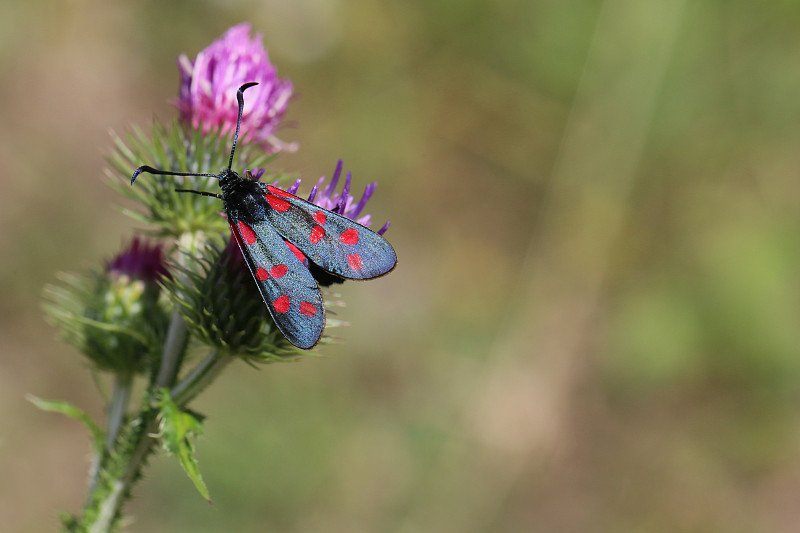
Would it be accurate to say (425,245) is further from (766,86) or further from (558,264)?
(766,86)

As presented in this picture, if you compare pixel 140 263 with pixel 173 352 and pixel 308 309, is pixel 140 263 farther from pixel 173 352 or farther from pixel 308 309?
pixel 308 309

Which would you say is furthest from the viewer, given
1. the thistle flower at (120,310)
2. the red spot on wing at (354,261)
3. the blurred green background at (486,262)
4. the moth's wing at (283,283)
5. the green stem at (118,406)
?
the blurred green background at (486,262)

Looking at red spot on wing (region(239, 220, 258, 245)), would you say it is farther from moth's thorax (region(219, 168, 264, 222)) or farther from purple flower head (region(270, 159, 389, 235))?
purple flower head (region(270, 159, 389, 235))

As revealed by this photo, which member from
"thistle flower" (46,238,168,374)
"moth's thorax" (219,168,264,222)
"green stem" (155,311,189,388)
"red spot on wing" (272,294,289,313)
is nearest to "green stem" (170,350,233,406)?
"green stem" (155,311,189,388)

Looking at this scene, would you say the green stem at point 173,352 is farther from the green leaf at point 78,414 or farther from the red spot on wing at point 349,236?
the red spot on wing at point 349,236

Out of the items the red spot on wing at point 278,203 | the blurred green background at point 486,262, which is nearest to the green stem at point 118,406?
the red spot on wing at point 278,203

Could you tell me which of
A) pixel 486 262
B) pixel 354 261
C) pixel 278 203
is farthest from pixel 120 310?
pixel 486 262

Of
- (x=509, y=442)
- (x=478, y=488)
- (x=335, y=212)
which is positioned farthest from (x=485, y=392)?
(x=335, y=212)
